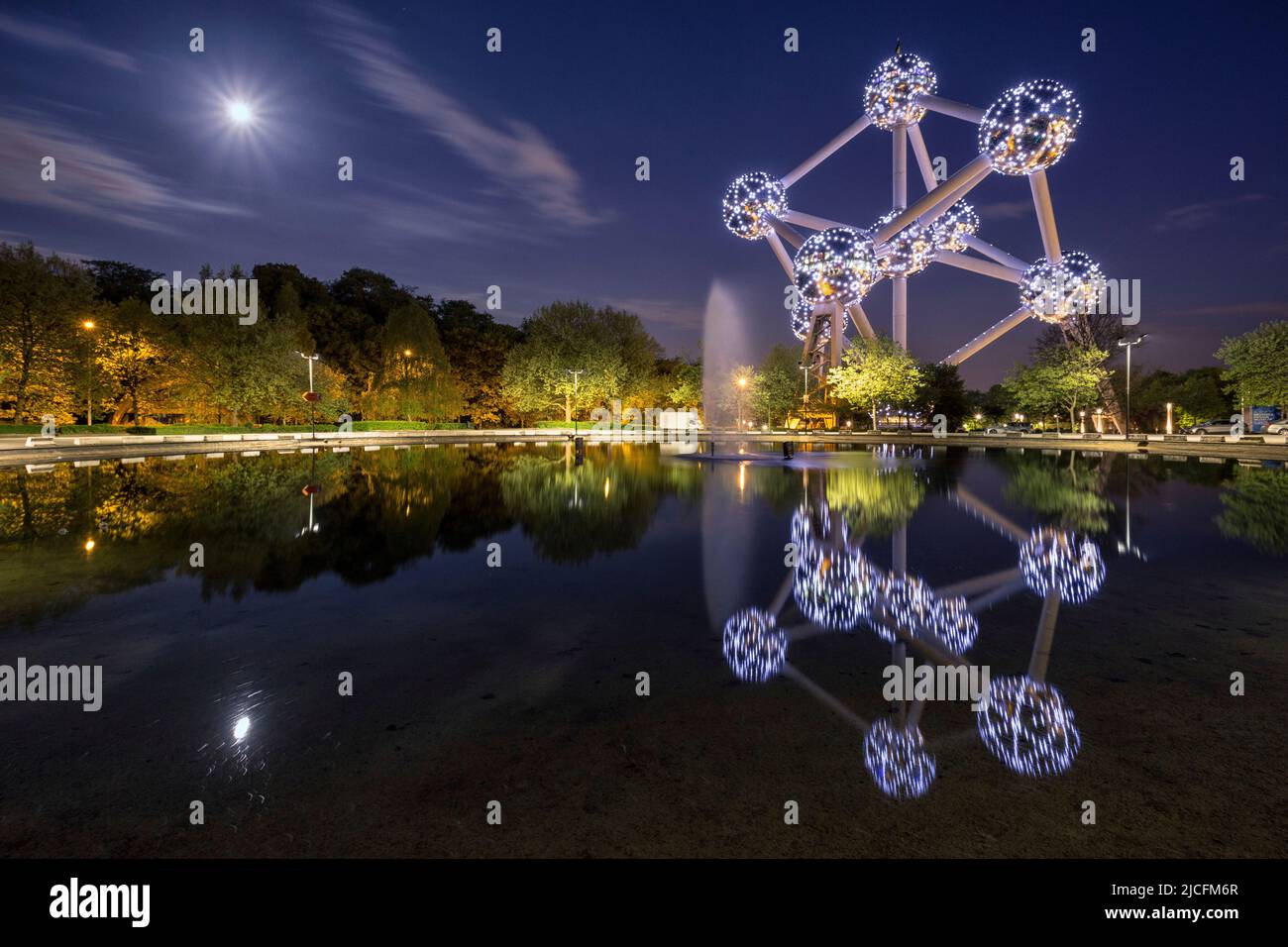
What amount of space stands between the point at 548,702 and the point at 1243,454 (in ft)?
132

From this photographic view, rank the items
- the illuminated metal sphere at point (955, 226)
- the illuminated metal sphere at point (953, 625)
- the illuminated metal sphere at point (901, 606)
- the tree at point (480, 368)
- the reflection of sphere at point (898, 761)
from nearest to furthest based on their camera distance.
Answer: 1. the reflection of sphere at point (898, 761)
2. the illuminated metal sphere at point (953, 625)
3. the illuminated metal sphere at point (901, 606)
4. the illuminated metal sphere at point (955, 226)
5. the tree at point (480, 368)

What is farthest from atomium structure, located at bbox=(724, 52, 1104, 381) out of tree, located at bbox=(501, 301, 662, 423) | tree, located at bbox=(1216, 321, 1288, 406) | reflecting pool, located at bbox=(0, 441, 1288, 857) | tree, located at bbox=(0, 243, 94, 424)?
tree, located at bbox=(0, 243, 94, 424)

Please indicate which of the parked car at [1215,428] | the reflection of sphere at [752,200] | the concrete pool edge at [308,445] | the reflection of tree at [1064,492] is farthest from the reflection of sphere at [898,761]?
the parked car at [1215,428]

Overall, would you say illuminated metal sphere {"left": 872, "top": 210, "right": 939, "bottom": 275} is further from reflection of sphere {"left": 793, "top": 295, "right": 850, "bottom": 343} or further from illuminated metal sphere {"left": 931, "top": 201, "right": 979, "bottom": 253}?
reflection of sphere {"left": 793, "top": 295, "right": 850, "bottom": 343}

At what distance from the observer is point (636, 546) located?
11.0 metres

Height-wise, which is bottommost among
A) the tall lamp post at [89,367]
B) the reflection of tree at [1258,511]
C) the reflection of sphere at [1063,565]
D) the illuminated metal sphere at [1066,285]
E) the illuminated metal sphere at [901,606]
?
the illuminated metal sphere at [901,606]

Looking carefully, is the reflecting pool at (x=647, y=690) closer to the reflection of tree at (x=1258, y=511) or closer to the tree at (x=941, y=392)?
the reflection of tree at (x=1258, y=511)

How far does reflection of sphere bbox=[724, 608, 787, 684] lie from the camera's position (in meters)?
5.56

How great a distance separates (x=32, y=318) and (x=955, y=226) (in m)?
65.7

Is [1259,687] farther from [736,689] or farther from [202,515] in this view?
[202,515]

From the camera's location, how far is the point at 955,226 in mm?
57594

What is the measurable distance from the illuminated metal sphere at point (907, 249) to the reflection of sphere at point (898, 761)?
5299cm

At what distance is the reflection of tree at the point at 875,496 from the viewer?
1305cm
